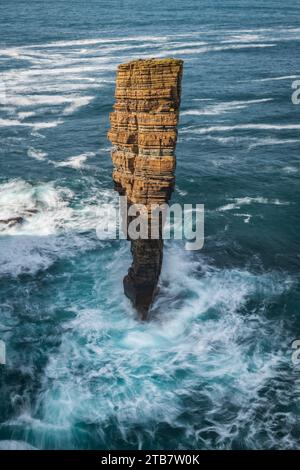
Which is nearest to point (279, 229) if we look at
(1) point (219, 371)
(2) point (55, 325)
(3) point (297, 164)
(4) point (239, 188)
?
(4) point (239, 188)

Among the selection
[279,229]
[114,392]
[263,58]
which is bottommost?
[114,392]

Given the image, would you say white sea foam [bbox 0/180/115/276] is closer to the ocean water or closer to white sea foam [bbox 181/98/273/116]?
the ocean water

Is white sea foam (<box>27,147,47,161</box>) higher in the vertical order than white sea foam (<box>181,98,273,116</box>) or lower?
lower

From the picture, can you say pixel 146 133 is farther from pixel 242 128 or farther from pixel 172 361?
pixel 242 128

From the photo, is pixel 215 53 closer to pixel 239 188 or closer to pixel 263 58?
pixel 263 58

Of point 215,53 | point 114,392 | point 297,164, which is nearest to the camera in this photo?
point 114,392

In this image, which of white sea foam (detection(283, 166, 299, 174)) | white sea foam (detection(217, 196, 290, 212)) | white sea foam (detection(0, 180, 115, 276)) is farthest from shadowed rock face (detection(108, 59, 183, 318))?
white sea foam (detection(283, 166, 299, 174))

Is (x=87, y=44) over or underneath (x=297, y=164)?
over
